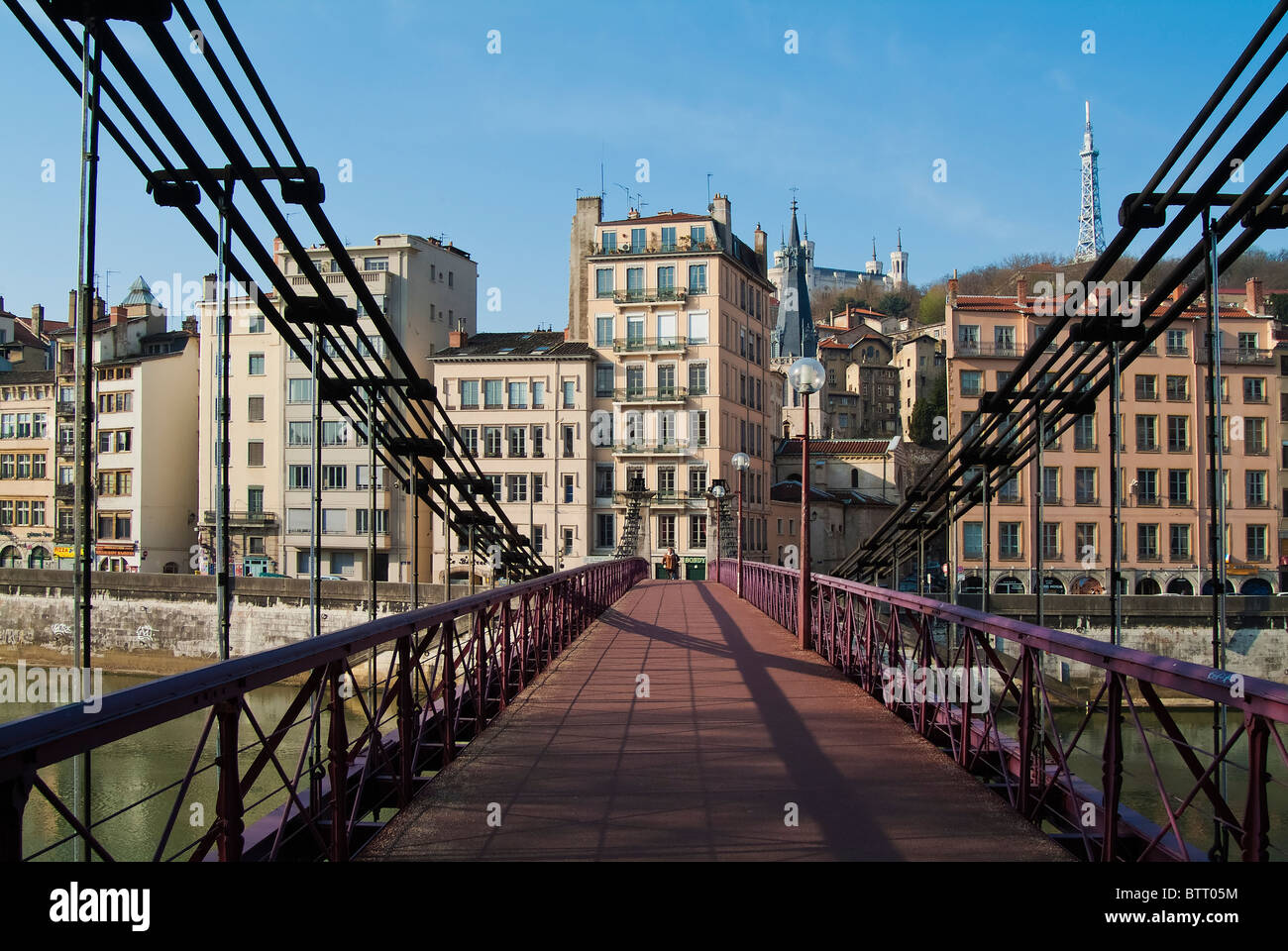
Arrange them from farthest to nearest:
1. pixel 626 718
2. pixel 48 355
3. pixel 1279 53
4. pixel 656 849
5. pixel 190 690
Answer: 1. pixel 48 355
2. pixel 626 718
3. pixel 1279 53
4. pixel 656 849
5. pixel 190 690

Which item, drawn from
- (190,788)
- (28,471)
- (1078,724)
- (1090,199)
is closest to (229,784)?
(1078,724)

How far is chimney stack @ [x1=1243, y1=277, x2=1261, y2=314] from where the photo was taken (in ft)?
178

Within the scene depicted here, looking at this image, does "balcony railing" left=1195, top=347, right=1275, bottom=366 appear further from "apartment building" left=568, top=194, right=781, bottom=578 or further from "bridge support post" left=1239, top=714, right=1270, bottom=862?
"bridge support post" left=1239, top=714, right=1270, bottom=862

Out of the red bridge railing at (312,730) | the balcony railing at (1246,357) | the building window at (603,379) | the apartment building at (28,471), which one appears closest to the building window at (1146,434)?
the balcony railing at (1246,357)

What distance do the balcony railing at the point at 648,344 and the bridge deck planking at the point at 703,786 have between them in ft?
155

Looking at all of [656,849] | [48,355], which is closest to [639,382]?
[48,355]

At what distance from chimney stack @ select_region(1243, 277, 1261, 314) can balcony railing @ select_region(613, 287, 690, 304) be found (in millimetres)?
28190

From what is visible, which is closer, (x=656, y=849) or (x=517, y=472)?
(x=656, y=849)

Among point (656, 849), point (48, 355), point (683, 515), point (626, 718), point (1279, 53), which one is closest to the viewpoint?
point (656, 849)

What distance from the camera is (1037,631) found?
19.3 ft

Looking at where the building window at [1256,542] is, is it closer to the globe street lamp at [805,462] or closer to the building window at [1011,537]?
the building window at [1011,537]

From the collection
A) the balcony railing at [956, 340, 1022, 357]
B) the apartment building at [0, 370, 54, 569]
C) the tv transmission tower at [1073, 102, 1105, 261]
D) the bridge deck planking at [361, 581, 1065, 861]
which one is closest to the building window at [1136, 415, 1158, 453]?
the balcony railing at [956, 340, 1022, 357]

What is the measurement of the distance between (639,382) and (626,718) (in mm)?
50124

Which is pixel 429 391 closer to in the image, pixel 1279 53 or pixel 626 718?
pixel 626 718
